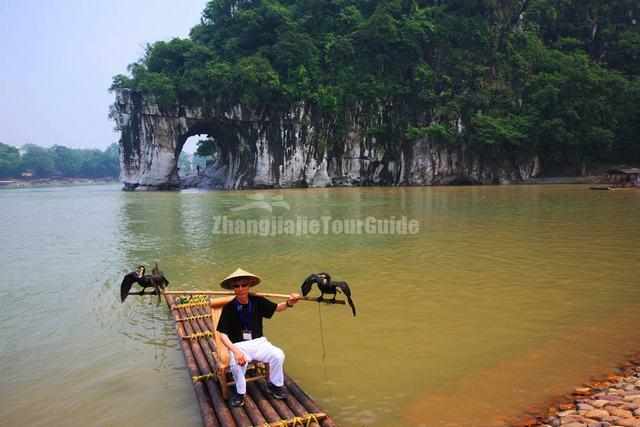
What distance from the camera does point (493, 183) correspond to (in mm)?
36219

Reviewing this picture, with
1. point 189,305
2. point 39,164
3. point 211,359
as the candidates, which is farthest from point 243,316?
point 39,164

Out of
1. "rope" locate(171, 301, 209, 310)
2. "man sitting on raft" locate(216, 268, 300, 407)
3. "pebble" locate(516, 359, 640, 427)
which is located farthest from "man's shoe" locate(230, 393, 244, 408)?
"rope" locate(171, 301, 209, 310)

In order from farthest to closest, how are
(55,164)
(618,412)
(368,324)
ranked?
(55,164), (368,324), (618,412)

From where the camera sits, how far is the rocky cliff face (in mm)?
37219

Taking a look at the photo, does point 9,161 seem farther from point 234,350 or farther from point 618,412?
point 618,412

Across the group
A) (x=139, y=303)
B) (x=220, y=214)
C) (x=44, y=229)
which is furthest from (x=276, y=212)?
(x=139, y=303)

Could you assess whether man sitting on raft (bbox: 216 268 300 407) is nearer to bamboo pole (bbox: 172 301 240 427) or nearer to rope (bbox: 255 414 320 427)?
bamboo pole (bbox: 172 301 240 427)

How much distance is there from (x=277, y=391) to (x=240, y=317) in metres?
0.68

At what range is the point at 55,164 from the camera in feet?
303

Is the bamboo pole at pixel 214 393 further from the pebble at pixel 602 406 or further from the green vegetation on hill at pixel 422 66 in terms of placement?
the green vegetation on hill at pixel 422 66

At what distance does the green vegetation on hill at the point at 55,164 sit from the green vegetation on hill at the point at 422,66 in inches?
2475

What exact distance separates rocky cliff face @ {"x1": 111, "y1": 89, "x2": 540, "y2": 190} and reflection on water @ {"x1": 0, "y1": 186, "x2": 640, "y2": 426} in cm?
2627

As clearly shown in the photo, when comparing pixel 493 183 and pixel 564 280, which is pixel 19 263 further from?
pixel 493 183

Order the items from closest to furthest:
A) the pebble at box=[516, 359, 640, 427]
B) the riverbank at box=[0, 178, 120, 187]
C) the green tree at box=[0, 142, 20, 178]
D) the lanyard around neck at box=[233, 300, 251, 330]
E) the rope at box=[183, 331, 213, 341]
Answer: the pebble at box=[516, 359, 640, 427] < the lanyard around neck at box=[233, 300, 251, 330] < the rope at box=[183, 331, 213, 341] < the riverbank at box=[0, 178, 120, 187] < the green tree at box=[0, 142, 20, 178]
